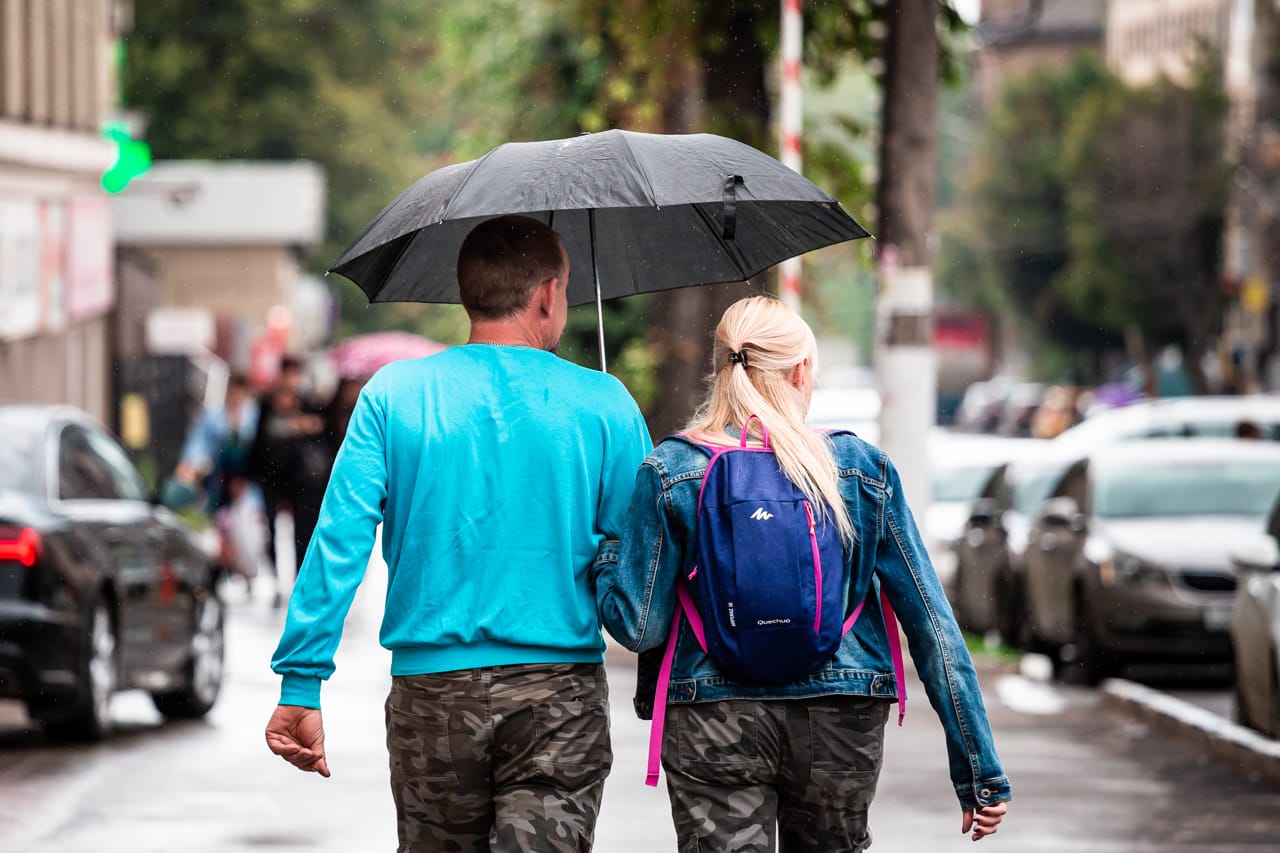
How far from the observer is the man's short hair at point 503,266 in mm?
4930

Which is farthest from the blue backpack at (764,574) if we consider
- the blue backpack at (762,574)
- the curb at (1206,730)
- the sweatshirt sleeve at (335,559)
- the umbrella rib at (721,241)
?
the curb at (1206,730)

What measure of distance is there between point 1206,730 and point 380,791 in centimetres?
406

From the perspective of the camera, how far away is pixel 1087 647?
15977 mm

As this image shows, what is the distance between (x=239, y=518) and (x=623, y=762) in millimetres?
10747

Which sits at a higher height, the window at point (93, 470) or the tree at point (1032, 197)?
the tree at point (1032, 197)

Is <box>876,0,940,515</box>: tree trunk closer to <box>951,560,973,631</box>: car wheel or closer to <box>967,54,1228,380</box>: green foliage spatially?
<box>951,560,973,631</box>: car wheel

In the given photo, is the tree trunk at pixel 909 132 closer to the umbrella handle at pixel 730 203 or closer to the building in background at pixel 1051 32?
the umbrella handle at pixel 730 203

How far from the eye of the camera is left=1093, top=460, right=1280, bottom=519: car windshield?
16219mm

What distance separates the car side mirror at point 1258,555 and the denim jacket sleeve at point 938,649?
6.63m

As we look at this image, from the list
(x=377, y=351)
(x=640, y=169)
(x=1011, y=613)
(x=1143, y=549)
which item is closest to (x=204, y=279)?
(x=377, y=351)

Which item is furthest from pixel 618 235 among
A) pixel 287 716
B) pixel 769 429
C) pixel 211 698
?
pixel 211 698

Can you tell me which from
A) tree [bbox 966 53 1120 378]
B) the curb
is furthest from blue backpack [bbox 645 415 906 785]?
tree [bbox 966 53 1120 378]

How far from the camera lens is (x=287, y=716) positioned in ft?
15.5

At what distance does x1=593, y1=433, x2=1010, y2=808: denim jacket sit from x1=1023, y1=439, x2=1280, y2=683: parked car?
10512 mm
